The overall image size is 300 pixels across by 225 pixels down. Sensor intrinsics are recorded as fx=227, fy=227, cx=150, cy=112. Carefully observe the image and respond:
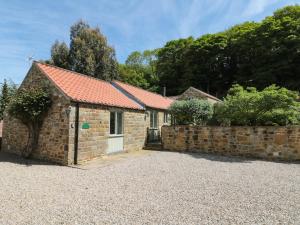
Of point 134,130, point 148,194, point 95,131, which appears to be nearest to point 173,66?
point 134,130

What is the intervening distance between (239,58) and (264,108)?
33.6m

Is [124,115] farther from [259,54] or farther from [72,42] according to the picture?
[259,54]

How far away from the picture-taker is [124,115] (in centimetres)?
1350

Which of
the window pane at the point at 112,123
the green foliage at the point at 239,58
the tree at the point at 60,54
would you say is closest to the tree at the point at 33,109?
the window pane at the point at 112,123

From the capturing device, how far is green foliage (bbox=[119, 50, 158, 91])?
157 ft

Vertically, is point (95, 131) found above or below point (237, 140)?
above

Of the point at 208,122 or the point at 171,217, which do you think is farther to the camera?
the point at 208,122

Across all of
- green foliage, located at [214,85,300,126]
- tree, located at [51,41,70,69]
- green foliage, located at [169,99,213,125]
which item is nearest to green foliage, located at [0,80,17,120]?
tree, located at [51,41,70,69]

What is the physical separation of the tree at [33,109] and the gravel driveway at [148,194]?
1.62 meters

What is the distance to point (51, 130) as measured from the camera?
1040 centimetres

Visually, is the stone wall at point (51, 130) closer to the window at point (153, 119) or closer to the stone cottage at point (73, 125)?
the stone cottage at point (73, 125)

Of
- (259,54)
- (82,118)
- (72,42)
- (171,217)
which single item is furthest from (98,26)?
(171,217)

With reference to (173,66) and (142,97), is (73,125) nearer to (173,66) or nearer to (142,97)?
(142,97)

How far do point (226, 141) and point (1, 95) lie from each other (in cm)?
1937
